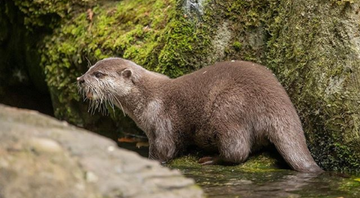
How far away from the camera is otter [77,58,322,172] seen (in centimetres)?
490

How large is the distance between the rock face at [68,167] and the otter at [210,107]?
7.11 feet

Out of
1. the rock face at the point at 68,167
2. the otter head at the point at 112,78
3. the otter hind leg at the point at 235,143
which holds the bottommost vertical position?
the otter hind leg at the point at 235,143

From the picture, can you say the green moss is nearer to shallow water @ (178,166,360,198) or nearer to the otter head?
shallow water @ (178,166,360,198)

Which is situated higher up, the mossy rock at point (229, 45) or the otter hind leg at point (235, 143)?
the mossy rock at point (229, 45)

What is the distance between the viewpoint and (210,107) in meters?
5.16

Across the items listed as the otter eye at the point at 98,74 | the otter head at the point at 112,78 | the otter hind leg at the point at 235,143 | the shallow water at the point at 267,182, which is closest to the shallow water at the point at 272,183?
the shallow water at the point at 267,182

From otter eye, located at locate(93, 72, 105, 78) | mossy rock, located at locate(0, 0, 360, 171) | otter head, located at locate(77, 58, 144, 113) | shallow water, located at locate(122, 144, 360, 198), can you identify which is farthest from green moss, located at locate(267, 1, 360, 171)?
otter eye, located at locate(93, 72, 105, 78)

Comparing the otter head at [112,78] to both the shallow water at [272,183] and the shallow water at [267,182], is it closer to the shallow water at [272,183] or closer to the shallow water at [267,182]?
the shallow water at [267,182]

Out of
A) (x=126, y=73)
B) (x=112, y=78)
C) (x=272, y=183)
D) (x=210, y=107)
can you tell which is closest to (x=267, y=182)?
(x=272, y=183)

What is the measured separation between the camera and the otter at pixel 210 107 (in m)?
4.90

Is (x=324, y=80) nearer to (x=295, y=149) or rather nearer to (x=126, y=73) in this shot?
(x=295, y=149)

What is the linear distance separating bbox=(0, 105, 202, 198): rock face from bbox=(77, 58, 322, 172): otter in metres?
2.17

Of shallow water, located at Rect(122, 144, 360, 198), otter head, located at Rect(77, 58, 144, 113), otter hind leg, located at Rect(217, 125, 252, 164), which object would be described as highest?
otter head, located at Rect(77, 58, 144, 113)

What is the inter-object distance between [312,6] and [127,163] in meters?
2.92
